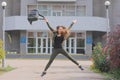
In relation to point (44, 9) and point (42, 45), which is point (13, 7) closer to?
point (44, 9)

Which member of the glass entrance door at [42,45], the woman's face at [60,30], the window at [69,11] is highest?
the window at [69,11]

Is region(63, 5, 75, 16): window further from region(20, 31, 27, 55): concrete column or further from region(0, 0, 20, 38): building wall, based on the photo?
region(0, 0, 20, 38): building wall

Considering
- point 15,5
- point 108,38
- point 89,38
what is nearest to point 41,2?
point 15,5

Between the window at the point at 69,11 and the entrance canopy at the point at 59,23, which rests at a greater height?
the window at the point at 69,11

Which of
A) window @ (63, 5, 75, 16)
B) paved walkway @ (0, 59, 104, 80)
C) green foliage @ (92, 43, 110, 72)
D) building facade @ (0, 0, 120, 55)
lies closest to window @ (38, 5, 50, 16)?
building facade @ (0, 0, 120, 55)

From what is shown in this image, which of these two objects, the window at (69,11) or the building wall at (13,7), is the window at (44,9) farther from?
the building wall at (13,7)

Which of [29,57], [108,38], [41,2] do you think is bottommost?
[29,57]

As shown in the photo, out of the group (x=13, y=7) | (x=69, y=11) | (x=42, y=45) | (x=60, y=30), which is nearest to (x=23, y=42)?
(x=42, y=45)

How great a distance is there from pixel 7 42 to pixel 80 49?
10.3 meters

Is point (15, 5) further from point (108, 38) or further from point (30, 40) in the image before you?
point (108, 38)

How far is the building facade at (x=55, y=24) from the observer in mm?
57094

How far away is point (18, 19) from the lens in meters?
57.1

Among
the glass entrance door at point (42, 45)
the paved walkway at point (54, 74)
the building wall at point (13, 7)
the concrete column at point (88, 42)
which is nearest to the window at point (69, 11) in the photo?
the concrete column at point (88, 42)

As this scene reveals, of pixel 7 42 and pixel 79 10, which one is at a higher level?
pixel 79 10
